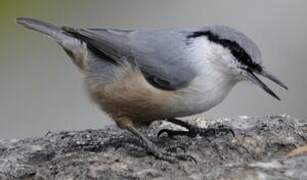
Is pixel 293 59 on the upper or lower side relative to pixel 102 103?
upper

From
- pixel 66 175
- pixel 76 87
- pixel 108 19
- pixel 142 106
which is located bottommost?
pixel 66 175

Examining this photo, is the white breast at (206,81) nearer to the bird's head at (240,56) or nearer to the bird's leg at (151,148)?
the bird's head at (240,56)

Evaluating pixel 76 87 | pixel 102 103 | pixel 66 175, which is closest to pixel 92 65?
pixel 102 103

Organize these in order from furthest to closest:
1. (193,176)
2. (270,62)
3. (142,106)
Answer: (270,62), (142,106), (193,176)

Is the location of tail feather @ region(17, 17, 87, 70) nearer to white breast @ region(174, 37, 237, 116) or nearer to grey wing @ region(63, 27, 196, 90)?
grey wing @ region(63, 27, 196, 90)

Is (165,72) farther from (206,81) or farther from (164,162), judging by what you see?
(164,162)

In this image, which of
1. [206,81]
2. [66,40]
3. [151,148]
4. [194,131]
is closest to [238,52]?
[206,81]

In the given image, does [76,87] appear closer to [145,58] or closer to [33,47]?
[33,47]
